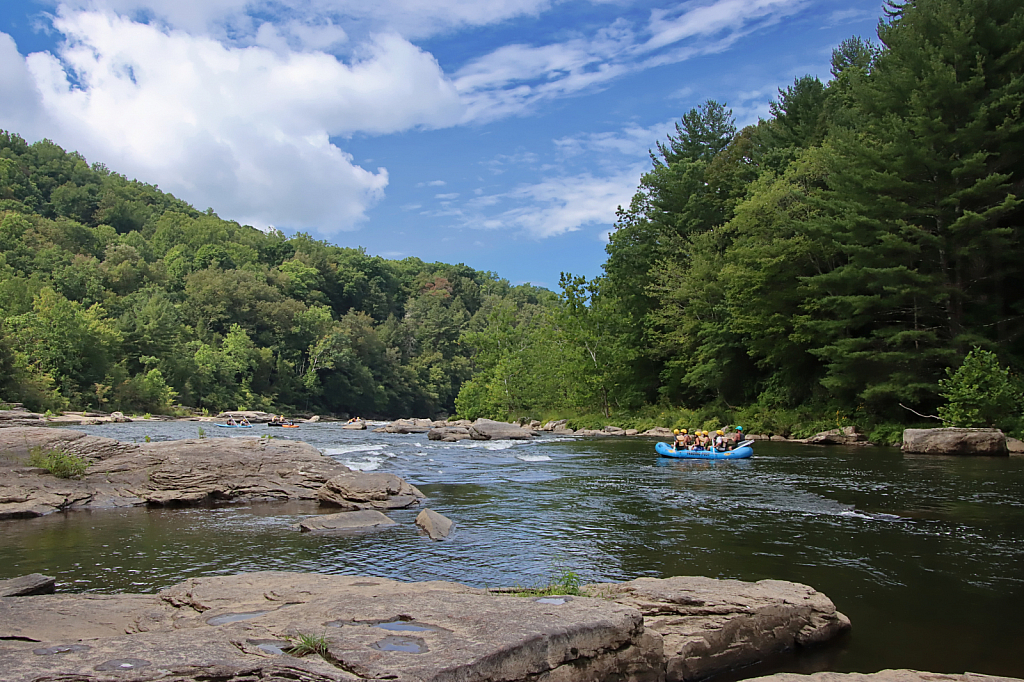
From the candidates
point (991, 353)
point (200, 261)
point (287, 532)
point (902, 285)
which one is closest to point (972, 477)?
point (991, 353)

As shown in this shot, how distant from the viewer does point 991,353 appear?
22.8 meters

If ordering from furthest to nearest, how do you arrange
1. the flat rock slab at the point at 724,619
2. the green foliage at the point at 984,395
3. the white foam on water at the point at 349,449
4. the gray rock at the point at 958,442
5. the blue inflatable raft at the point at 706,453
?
the white foam on water at the point at 349,449 < the green foliage at the point at 984,395 < the blue inflatable raft at the point at 706,453 < the gray rock at the point at 958,442 < the flat rock slab at the point at 724,619

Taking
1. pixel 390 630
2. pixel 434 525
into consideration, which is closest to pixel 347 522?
pixel 434 525

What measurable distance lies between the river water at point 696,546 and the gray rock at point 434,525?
0.17 metres

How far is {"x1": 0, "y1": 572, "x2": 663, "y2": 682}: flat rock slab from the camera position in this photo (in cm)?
339

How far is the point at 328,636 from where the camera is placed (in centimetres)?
400

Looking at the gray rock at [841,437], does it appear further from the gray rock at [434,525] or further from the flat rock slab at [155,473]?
the gray rock at [434,525]

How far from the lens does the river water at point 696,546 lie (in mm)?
6270

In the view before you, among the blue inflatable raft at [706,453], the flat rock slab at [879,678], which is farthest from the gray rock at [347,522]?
the blue inflatable raft at [706,453]

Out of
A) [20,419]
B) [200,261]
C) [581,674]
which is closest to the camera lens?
[581,674]

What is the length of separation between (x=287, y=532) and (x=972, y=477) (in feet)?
51.2

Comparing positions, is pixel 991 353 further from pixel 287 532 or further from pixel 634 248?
pixel 634 248

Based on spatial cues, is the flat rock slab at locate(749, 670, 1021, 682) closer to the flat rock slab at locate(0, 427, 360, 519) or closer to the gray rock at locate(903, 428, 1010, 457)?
the flat rock slab at locate(0, 427, 360, 519)

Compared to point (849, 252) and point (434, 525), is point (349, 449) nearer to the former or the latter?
point (434, 525)
